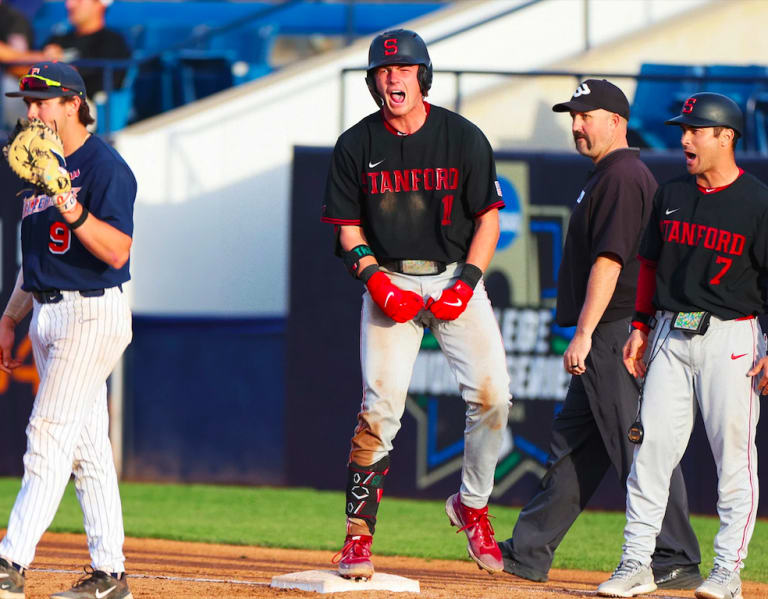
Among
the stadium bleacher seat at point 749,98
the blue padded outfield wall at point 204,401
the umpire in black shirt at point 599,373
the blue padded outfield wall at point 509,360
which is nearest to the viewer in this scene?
the umpire in black shirt at point 599,373

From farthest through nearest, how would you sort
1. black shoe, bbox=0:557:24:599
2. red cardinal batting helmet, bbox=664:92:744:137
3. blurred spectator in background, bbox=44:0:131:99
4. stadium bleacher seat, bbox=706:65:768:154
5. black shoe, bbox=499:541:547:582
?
blurred spectator in background, bbox=44:0:131:99
stadium bleacher seat, bbox=706:65:768:154
black shoe, bbox=499:541:547:582
red cardinal batting helmet, bbox=664:92:744:137
black shoe, bbox=0:557:24:599

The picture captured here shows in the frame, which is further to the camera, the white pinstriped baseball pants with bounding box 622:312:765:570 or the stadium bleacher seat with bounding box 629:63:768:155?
the stadium bleacher seat with bounding box 629:63:768:155

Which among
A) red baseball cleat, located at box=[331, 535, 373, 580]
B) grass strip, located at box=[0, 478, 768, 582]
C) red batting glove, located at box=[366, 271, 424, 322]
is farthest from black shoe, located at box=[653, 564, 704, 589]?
red batting glove, located at box=[366, 271, 424, 322]

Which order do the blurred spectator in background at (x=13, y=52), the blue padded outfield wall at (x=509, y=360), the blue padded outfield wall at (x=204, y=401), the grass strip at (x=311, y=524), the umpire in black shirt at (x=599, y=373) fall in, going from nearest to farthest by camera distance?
the umpire in black shirt at (x=599, y=373) < the grass strip at (x=311, y=524) < the blue padded outfield wall at (x=509, y=360) < the blue padded outfield wall at (x=204, y=401) < the blurred spectator in background at (x=13, y=52)

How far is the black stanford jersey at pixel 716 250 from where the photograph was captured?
18.0 ft

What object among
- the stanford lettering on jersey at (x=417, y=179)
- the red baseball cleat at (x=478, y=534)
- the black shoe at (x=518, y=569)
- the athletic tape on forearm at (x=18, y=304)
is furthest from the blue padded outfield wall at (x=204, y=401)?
the stanford lettering on jersey at (x=417, y=179)

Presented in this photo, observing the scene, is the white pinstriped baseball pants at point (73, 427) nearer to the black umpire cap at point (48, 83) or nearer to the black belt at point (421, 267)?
the black umpire cap at point (48, 83)

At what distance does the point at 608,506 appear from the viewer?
9969 millimetres

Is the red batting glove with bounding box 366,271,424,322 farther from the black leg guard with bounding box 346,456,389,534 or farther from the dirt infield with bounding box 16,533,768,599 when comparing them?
the dirt infield with bounding box 16,533,768,599

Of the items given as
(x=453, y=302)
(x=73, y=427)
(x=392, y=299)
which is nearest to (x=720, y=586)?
(x=453, y=302)

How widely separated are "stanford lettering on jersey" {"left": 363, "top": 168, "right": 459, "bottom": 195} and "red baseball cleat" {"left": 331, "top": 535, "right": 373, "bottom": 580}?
1.51 m

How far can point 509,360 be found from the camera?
1002 centimetres

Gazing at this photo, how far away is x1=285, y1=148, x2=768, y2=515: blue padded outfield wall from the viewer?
392 inches

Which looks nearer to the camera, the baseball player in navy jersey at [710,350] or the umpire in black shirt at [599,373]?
the baseball player in navy jersey at [710,350]
